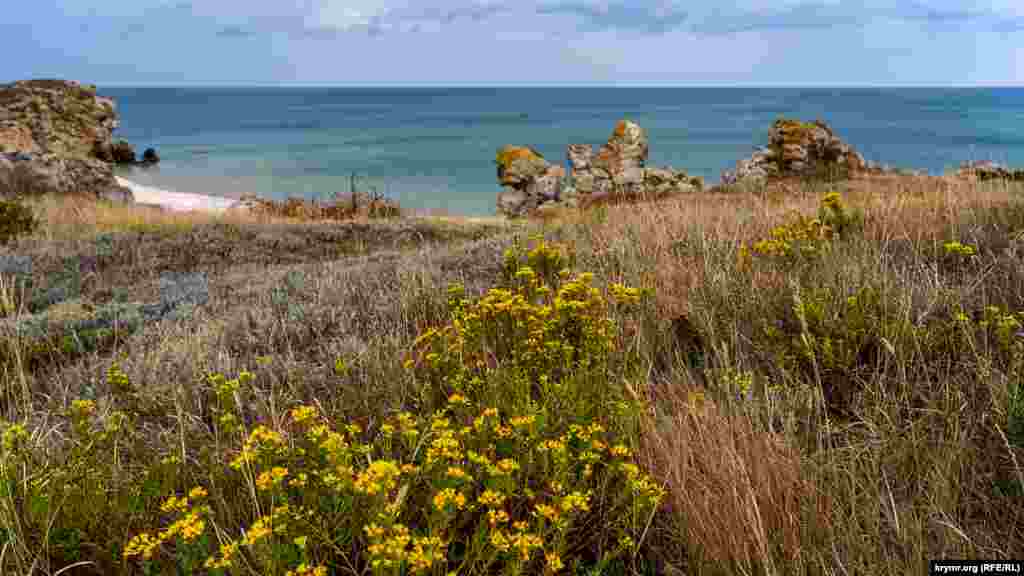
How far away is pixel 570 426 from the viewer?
7.68 feet

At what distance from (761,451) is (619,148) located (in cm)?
3059

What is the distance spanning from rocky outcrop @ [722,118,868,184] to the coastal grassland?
2368cm

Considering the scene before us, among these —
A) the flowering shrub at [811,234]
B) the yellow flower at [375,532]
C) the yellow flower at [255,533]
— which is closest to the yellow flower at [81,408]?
the yellow flower at [255,533]

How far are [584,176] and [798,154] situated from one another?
8.91 metres

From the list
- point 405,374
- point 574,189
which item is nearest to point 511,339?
point 405,374

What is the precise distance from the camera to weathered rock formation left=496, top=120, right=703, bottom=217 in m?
29.0

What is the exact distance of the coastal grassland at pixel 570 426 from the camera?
2.03m

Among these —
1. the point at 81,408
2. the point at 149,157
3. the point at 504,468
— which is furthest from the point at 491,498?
the point at 149,157

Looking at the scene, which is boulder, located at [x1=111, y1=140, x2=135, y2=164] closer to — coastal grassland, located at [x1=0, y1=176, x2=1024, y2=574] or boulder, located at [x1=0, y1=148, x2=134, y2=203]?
boulder, located at [x1=0, y1=148, x2=134, y2=203]

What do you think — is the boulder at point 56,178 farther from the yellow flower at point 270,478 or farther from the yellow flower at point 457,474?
the yellow flower at point 457,474

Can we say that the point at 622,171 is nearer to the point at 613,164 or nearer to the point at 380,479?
the point at 613,164

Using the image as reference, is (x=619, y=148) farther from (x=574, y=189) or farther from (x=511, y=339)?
(x=511, y=339)

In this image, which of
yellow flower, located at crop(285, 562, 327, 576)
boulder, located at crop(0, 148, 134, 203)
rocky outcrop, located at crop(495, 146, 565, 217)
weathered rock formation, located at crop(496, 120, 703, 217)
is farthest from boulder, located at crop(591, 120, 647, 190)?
yellow flower, located at crop(285, 562, 327, 576)

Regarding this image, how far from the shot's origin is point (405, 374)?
3412 mm
